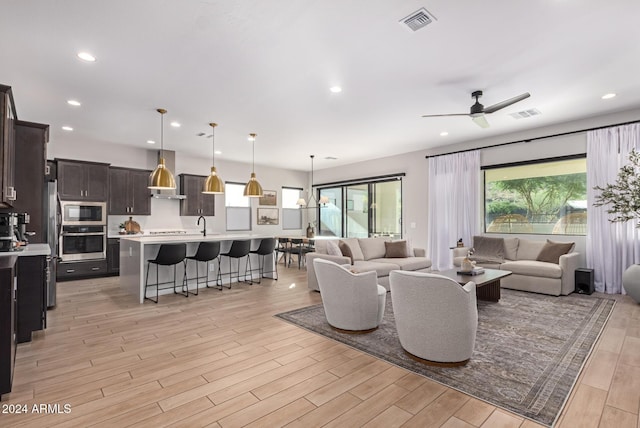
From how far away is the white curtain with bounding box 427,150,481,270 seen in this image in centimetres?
693

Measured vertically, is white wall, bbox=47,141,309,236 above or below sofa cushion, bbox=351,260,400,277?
above

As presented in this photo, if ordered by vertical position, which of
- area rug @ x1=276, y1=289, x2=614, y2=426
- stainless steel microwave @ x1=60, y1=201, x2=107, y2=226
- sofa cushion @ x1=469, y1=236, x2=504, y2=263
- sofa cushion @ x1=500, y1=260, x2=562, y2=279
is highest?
stainless steel microwave @ x1=60, y1=201, x2=107, y2=226

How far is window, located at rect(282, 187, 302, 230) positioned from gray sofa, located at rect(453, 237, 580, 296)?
19.3 feet

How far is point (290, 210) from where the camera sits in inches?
429

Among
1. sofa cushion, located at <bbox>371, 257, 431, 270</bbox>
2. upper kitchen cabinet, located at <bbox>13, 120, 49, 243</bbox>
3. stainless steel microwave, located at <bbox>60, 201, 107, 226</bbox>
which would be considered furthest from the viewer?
stainless steel microwave, located at <bbox>60, 201, 107, 226</bbox>

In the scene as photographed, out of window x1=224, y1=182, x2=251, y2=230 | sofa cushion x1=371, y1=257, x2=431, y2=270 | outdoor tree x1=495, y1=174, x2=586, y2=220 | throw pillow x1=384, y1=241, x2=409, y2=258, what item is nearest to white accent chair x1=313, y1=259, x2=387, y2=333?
sofa cushion x1=371, y1=257, x2=431, y2=270

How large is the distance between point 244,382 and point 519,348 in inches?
102

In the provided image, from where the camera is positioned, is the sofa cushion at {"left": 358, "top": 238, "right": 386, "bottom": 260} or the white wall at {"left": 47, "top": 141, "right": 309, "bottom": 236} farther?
the white wall at {"left": 47, "top": 141, "right": 309, "bottom": 236}

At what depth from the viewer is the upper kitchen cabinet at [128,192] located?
709 cm

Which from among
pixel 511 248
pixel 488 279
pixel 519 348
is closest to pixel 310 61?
pixel 488 279

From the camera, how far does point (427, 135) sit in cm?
663

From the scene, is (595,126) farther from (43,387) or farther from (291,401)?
(43,387)

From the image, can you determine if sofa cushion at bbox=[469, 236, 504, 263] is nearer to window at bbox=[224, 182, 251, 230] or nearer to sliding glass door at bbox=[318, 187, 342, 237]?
sliding glass door at bbox=[318, 187, 342, 237]

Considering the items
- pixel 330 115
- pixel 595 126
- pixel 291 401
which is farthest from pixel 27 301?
pixel 595 126
